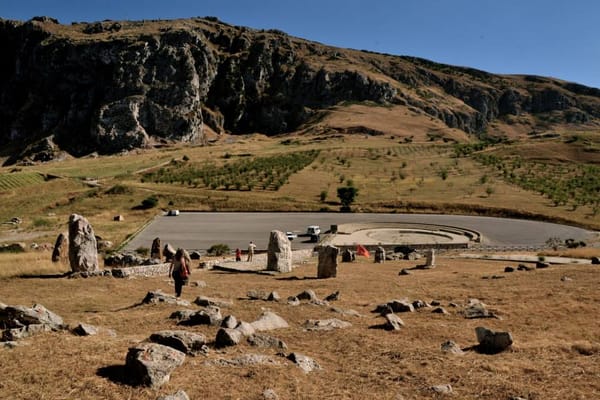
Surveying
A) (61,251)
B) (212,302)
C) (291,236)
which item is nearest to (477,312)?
(212,302)

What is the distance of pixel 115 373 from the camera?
9.15m

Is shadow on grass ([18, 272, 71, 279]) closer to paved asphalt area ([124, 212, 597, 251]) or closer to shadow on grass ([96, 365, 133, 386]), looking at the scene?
shadow on grass ([96, 365, 133, 386])

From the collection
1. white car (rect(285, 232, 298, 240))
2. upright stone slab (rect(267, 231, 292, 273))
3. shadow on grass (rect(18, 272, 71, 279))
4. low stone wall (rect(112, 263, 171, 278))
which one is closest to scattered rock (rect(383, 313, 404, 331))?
low stone wall (rect(112, 263, 171, 278))

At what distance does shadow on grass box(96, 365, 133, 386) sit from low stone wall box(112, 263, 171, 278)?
44.9 feet

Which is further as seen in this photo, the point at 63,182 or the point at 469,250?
the point at 63,182

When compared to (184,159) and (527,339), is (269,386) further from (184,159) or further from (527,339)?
(184,159)

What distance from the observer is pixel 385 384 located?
988cm

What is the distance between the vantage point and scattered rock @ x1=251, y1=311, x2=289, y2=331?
13374mm

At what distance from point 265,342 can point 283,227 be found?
46625 millimetres

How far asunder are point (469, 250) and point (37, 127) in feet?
590

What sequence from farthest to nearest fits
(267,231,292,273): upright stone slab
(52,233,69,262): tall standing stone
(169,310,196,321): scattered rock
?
(267,231,292,273): upright stone slab → (52,233,69,262): tall standing stone → (169,310,196,321): scattered rock

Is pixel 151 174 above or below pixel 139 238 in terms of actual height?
above

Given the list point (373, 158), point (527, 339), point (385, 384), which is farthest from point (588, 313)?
point (373, 158)

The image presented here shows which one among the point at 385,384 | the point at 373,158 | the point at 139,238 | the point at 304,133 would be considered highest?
the point at 304,133
